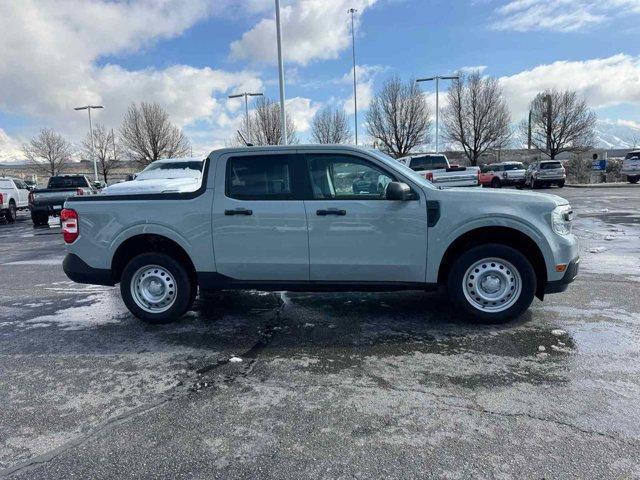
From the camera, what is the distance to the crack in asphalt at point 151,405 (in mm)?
2731

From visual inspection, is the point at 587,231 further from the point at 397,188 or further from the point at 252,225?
the point at 252,225

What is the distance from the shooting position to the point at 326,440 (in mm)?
2873

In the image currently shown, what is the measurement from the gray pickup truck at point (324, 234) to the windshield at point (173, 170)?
7.02m

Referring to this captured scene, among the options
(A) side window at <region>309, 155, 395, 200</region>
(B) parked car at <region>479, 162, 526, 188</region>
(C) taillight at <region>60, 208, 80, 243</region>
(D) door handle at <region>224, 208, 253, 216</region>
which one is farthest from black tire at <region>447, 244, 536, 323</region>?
(B) parked car at <region>479, 162, 526, 188</region>

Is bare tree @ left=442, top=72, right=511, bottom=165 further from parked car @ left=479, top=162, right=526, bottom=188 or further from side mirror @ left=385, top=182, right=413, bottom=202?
side mirror @ left=385, top=182, right=413, bottom=202

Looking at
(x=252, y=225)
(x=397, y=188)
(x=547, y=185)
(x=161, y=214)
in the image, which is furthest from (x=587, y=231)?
(x=547, y=185)

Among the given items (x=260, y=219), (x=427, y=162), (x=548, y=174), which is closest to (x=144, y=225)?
(x=260, y=219)

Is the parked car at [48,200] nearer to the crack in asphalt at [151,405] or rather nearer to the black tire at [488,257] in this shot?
the crack in asphalt at [151,405]

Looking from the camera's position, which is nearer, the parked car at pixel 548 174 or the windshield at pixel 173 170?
the windshield at pixel 173 170

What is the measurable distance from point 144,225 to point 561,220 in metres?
4.31

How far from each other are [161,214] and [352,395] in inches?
112

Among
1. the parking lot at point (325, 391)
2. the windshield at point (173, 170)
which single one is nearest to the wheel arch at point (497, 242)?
the parking lot at point (325, 391)

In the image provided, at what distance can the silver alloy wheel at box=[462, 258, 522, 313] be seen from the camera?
4762mm

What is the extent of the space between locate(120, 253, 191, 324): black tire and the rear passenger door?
45cm
